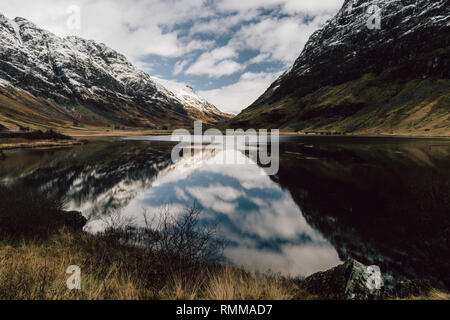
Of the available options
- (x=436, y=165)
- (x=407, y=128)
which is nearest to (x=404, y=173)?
(x=436, y=165)

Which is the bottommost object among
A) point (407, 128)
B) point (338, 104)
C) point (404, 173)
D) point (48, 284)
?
point (48, 284)

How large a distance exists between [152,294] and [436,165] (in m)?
43.2

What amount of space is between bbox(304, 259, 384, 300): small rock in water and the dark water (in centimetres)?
319

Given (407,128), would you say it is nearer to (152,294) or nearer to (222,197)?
(222,197)

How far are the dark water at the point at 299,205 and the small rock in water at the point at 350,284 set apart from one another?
319 cm

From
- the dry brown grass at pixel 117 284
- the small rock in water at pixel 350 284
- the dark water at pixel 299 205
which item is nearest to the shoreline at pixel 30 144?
the dark water at pixel 299 205

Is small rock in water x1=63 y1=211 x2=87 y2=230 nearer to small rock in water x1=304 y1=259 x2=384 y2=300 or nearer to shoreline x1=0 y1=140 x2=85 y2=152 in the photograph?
small rock in water x1=304 y1=259 x2=384 y2=300

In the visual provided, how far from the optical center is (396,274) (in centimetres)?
985

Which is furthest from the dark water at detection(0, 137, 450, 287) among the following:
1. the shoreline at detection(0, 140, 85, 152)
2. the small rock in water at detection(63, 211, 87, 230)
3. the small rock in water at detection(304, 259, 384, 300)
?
the shoreline at detection(0, 140, 85, 152)

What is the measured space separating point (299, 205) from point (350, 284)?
44.0 ft

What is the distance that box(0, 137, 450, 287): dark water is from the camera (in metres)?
11.7

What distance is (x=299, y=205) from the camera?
1989 centimetres

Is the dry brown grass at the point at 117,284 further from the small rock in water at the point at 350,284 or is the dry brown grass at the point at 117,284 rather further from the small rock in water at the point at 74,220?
the small rock in water at the point at 74,220

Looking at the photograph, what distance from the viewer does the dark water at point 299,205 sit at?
11742mm
